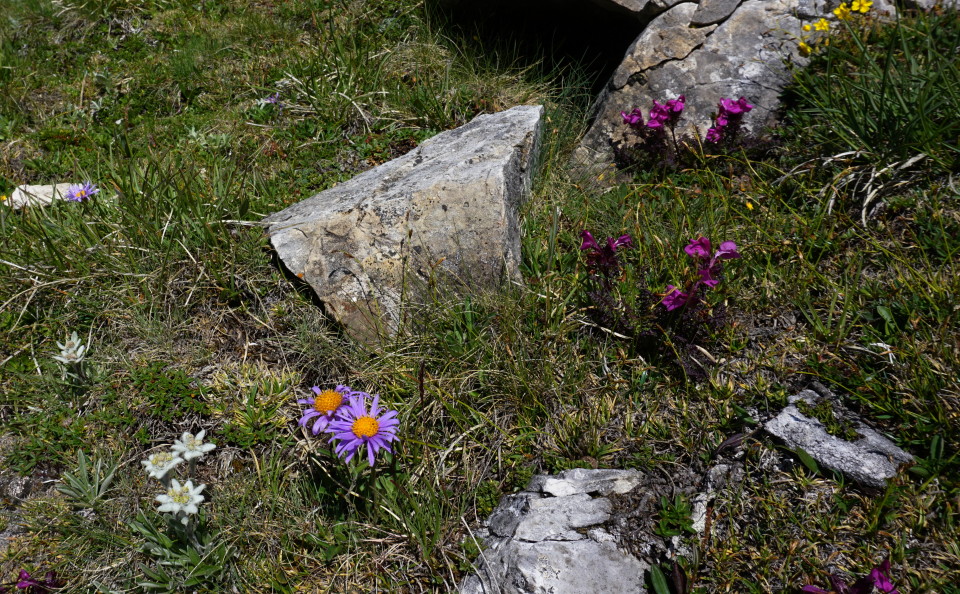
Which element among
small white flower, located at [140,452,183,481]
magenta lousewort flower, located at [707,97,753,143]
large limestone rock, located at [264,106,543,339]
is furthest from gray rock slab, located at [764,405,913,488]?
small white flower, located at [140,452,183,481]

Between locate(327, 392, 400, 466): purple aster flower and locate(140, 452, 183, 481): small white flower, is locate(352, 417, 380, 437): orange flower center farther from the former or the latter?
locate(140, 452, 183, 481): small white flower

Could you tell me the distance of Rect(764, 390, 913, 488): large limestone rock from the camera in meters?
2.12

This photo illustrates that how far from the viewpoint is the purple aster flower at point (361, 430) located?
2162 mm

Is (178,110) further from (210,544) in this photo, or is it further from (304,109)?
(210,544)

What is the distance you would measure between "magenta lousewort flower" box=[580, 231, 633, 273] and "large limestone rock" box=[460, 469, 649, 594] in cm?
95

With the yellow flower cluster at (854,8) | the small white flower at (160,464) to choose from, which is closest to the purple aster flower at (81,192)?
the small white flower at (160,464)

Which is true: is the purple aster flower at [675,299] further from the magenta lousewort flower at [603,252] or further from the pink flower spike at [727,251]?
the magenta lousewort flower at [603,252]

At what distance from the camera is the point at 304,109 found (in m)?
4.29

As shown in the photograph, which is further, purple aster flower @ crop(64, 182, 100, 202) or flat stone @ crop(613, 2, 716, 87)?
flat stone @ crop(613, 2, 716, 87)

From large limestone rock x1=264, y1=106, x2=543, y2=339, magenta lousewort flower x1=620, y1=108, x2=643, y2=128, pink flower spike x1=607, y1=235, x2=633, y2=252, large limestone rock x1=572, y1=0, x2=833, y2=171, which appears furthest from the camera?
large limestone rock x1=572, y1=0, x2=833, y2=171

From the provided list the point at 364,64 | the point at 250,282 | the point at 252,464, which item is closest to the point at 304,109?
the point at 364,64

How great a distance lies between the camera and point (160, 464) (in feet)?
6.91

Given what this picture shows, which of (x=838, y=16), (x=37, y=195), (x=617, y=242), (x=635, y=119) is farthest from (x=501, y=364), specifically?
(x=37, y=195)

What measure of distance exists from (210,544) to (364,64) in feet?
11.6
